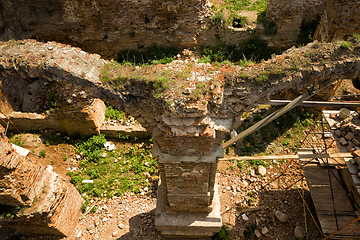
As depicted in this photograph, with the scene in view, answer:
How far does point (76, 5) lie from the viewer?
9.41 metres

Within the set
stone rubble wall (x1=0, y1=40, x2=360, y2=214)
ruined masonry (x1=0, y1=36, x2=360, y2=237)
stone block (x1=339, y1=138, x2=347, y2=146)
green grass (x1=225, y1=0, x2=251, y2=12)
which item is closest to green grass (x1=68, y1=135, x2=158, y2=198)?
ruined masonry (x1=0, y1=36, x2=360, y2=237)

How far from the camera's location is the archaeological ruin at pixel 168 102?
356cm

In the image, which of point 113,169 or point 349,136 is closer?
point 349,136

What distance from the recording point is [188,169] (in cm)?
424

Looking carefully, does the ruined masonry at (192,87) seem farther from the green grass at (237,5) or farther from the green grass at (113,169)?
the green grass at (237,5)

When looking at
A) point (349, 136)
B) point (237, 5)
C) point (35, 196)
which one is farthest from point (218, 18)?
point (35, 196)

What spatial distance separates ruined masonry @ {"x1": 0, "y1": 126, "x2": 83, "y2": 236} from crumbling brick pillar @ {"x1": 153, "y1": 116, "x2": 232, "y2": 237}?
2488mm

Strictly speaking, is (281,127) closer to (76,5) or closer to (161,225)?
(161,225)

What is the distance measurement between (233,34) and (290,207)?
7370 millimetres

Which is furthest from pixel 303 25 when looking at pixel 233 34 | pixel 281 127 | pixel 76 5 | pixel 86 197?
pixel 86 197

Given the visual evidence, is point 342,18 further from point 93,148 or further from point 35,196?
point 35,196

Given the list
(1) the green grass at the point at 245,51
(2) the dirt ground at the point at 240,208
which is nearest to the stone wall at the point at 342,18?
(1) the green grass at the point at 245,51

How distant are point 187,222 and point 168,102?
3450 mm

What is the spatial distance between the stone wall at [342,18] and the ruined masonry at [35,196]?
9.36 m
